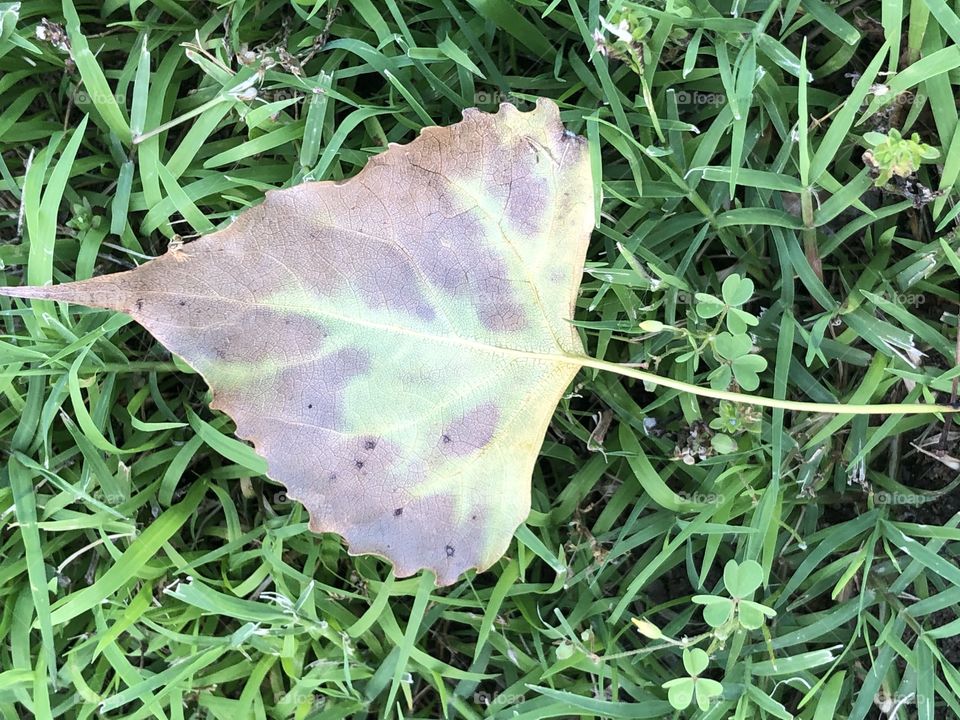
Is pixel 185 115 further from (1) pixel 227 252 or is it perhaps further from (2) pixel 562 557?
(2) pixel 562 557

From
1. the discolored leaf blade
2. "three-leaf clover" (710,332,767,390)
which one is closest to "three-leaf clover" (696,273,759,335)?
"three-leaf clover" (710,332,767,390)
